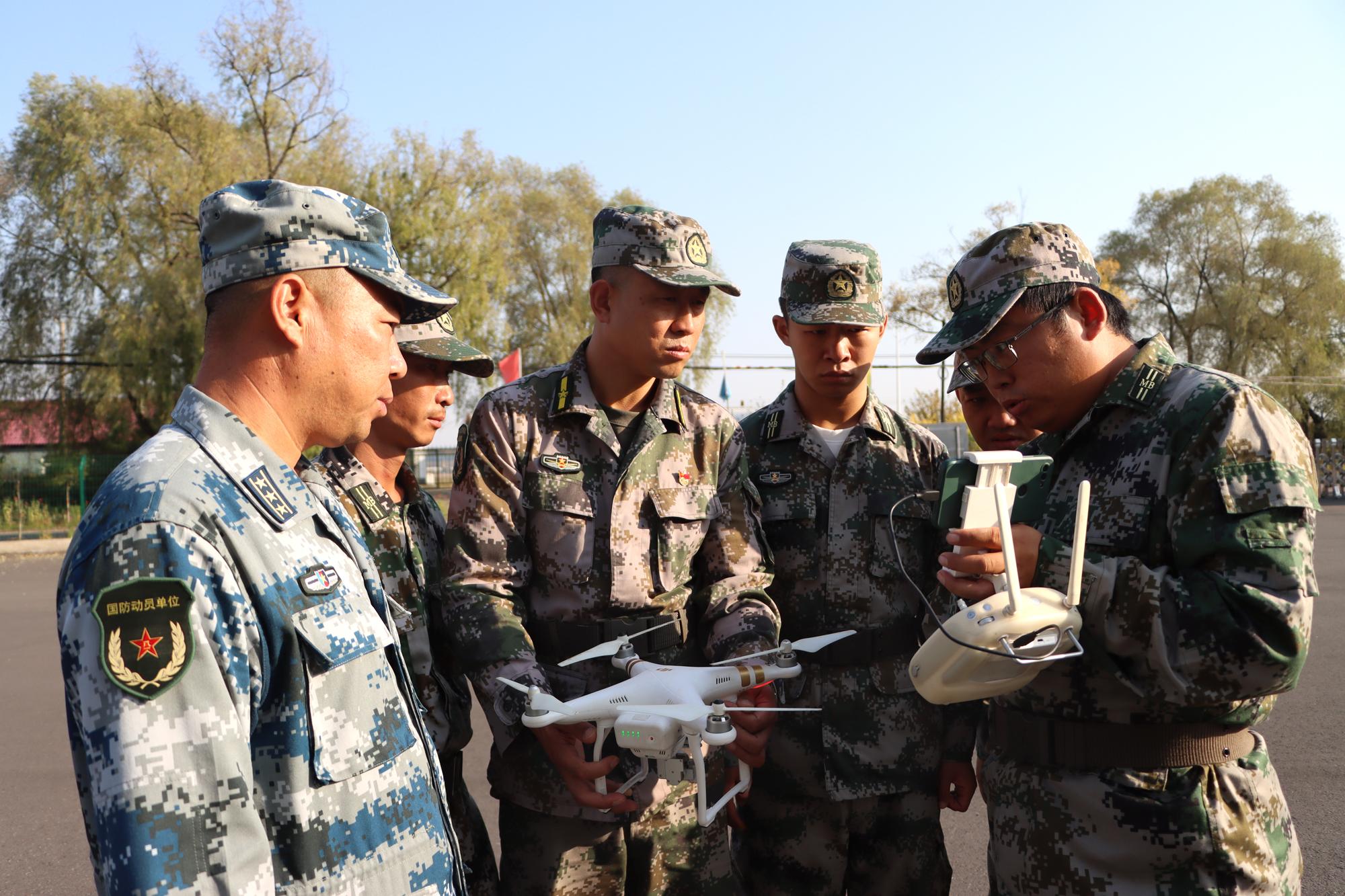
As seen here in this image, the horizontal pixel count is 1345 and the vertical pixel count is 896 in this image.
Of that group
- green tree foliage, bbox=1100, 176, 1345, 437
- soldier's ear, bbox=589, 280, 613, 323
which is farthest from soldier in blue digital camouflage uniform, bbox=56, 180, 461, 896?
green tree foliage, bbox=1100, 176, 1345, 437

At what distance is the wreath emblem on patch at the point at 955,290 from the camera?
8.73 ft

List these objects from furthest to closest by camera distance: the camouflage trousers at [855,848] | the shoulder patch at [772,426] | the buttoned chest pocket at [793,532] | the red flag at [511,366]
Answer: the red flag at [511,366] < the shoulder patch at [772,426] < the buttoned chest pocket at [793,532] < the camouflage trousers at [855,848]

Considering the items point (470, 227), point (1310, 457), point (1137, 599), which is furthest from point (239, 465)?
point (470, 227)

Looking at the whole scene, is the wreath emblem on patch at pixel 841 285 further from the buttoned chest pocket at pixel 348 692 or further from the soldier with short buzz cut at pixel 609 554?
the buttoned chest pocket at pixel 348 692

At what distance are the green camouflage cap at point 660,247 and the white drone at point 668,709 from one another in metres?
1.08

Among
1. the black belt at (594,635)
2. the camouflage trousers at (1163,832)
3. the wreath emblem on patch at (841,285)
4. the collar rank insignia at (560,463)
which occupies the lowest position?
the camouflage trousers at (1163,832)

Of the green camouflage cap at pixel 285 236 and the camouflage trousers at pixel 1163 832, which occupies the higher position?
the green camouflage cap at pixel 285 236

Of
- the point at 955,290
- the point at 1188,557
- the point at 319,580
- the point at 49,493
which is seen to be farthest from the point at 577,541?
the point at 49,493

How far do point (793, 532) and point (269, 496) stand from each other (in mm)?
2128

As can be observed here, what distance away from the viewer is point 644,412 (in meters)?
3.20

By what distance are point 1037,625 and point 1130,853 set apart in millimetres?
678

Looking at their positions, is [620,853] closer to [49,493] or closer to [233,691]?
[233,691]

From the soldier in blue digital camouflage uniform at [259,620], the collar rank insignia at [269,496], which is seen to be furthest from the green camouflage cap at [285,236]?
the collar rank insignia at [269,496]

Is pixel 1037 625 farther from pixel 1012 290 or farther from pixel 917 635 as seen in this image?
pixel 917 635
